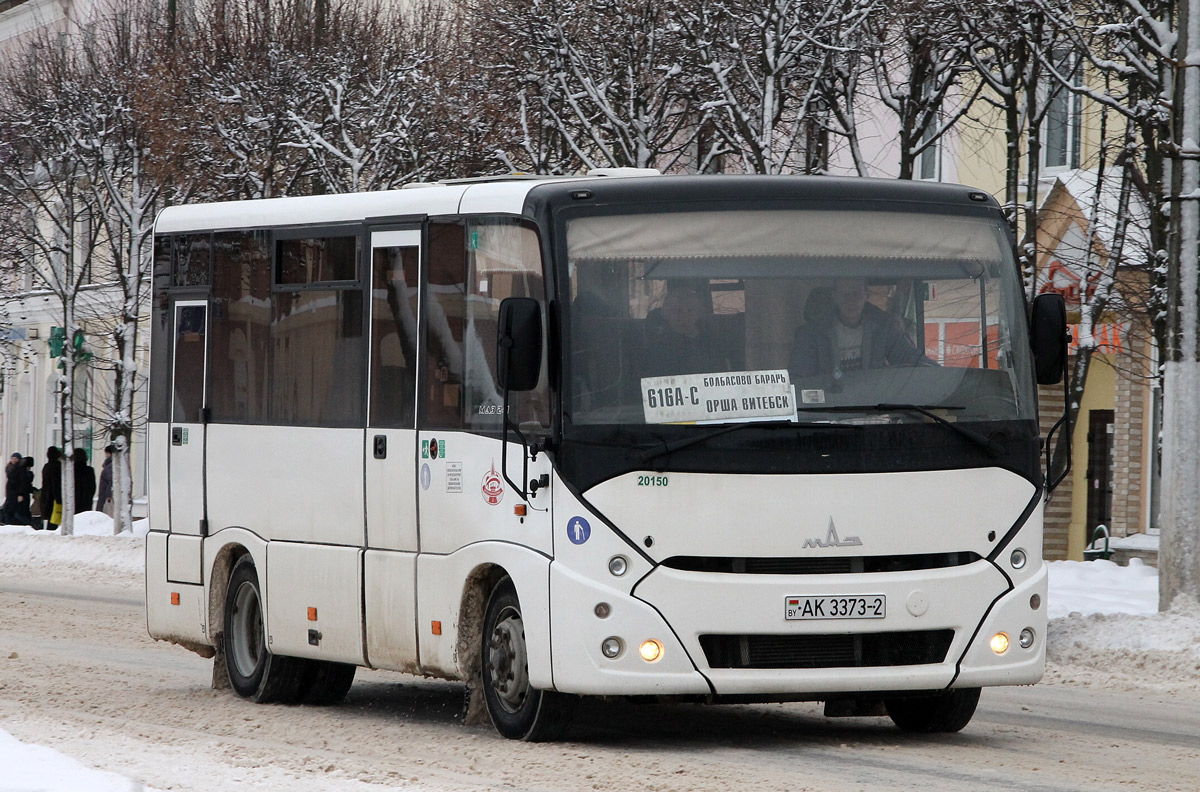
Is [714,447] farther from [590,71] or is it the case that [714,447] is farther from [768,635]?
[590,71]

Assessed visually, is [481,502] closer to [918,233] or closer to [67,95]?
[918,233]

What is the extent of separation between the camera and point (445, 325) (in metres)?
10.9

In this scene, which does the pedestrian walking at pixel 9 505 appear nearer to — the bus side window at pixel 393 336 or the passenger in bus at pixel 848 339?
the bus side window at pixel 393 336

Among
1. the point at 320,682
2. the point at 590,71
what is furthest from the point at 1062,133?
the point at 320,682

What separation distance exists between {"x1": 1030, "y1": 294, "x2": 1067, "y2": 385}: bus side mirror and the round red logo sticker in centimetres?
256

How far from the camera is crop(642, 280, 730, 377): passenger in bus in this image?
9.78 metres

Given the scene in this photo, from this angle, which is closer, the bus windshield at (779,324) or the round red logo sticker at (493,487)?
the bus windshield at (779,324)

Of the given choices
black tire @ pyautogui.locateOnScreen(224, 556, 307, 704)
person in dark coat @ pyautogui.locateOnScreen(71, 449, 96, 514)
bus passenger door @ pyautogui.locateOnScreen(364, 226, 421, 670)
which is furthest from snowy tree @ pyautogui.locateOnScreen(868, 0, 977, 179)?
person in dark coat @ pyautogui.locateOnScreen(71, 449, 96, 514)

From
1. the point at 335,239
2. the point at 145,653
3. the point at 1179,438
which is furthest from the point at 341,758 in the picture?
the point at 1179,438

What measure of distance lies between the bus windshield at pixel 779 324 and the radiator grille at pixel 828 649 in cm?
96

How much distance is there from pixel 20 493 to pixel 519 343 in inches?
1359

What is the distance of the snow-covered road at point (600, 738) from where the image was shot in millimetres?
8727

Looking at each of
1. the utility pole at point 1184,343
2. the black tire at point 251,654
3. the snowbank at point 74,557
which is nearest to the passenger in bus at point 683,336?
the black tire at point 251,654

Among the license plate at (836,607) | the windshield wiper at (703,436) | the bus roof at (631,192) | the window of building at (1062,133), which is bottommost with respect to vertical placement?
the license plate at (836,607)
